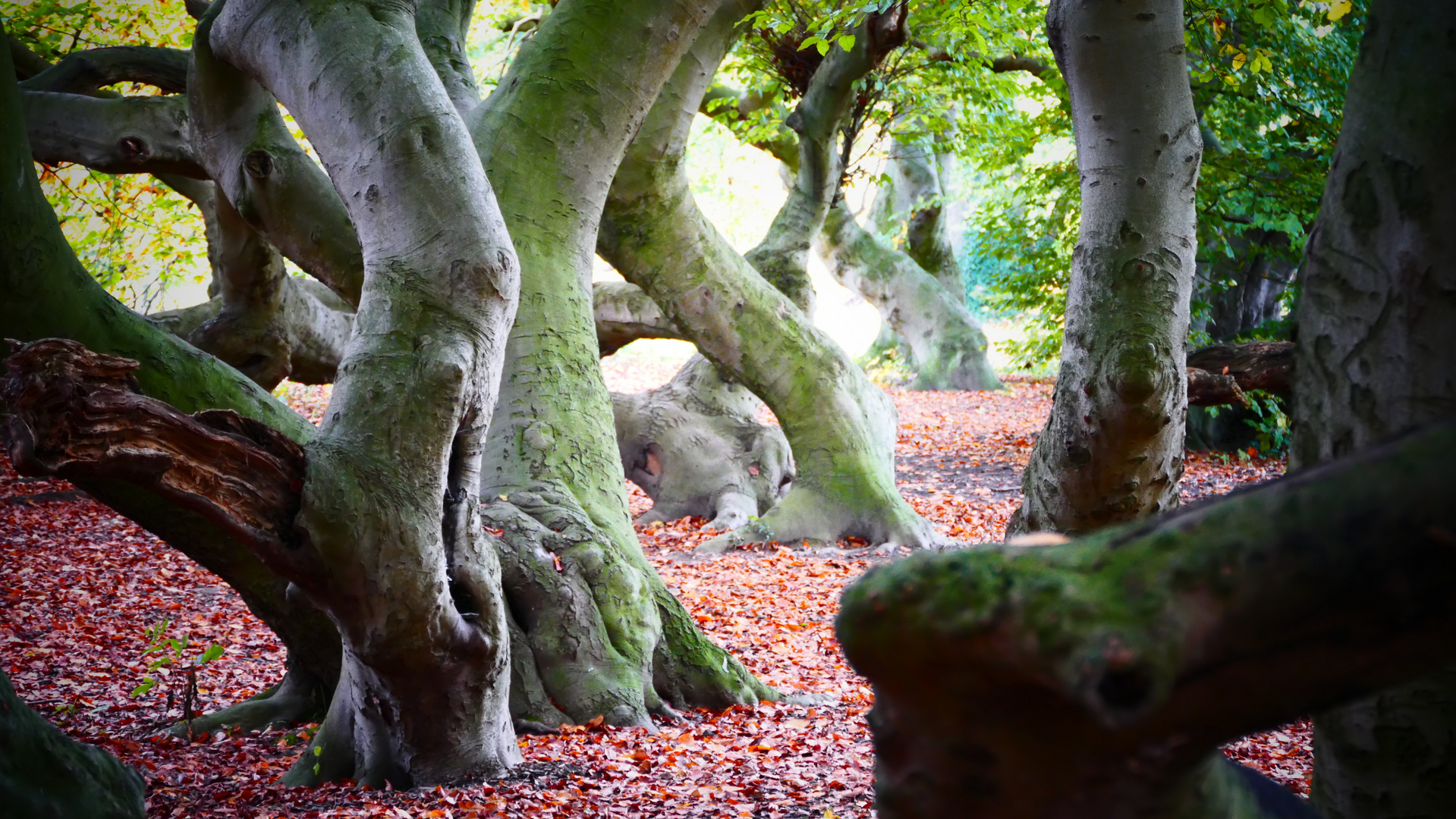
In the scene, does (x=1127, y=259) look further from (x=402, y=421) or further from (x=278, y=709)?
(x=278, y=709)

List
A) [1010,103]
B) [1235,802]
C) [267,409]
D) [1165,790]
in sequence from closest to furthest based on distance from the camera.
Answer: [1165,790]
[1235,802]
[267,409]
[1010,103]

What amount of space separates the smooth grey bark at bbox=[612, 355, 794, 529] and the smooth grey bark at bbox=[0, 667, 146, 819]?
7.14 m

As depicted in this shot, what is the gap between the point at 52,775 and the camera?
2582 millimetres

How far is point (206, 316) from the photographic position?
10164 millimetres

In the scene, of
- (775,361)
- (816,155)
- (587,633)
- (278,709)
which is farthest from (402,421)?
(816,155)

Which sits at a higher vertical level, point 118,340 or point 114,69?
point 114,69

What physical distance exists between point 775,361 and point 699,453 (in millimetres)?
1876

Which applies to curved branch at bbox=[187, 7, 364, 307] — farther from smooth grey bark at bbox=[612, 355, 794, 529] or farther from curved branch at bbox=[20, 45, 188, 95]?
smooth grey bark at bbox=[612, 355, 794, 529]

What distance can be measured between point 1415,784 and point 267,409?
374 centimetres

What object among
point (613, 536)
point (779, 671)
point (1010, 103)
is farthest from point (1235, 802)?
point (1010, 103)

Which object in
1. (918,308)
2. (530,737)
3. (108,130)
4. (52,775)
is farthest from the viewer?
(918,308)

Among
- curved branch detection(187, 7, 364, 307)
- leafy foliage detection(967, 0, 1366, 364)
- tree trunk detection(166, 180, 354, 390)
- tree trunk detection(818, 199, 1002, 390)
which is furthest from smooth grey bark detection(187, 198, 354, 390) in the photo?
tree trunk detection(818, 199, 1002, 390)

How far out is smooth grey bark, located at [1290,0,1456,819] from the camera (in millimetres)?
1941

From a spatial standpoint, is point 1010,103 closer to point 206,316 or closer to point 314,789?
point 206,316
